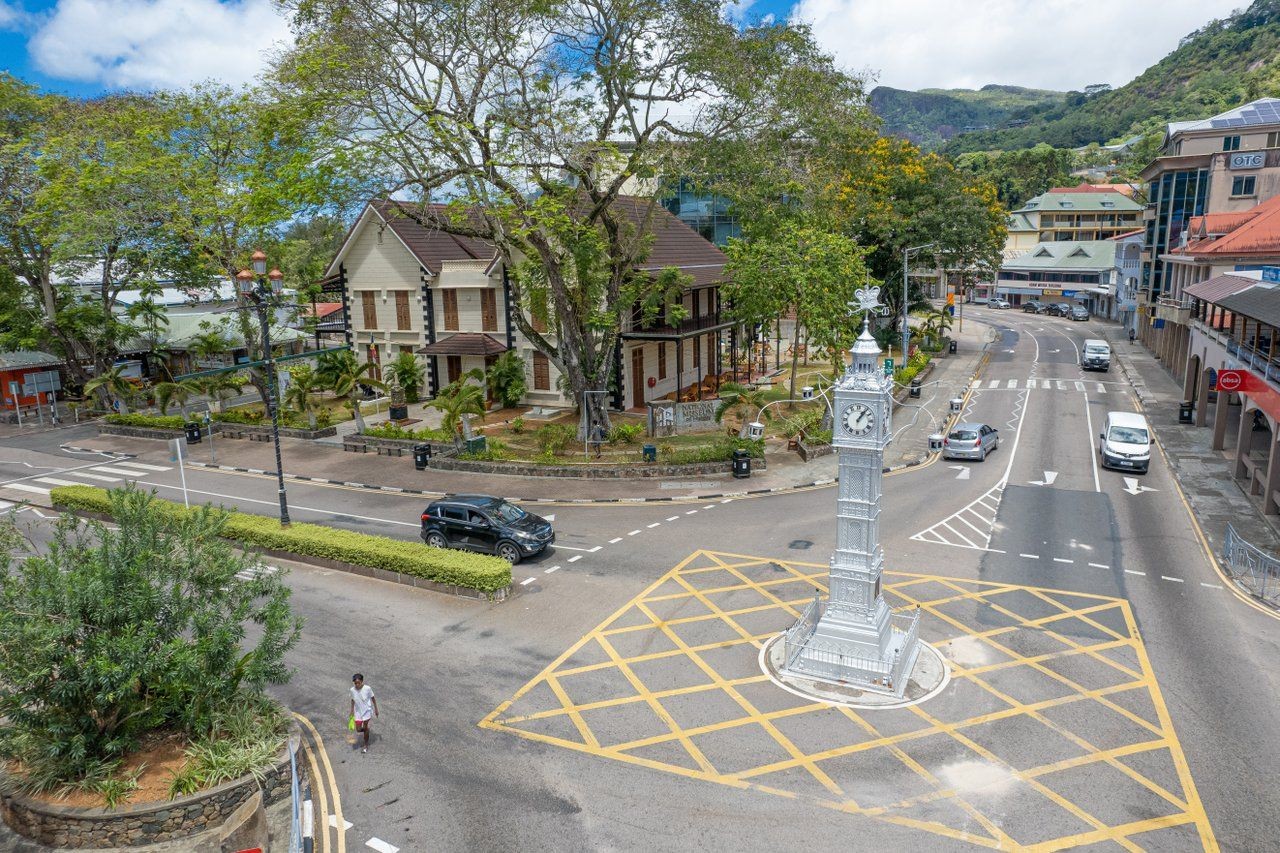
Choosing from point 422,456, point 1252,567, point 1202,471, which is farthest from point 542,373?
point 1252,567

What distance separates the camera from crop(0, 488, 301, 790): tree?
12.3 meters

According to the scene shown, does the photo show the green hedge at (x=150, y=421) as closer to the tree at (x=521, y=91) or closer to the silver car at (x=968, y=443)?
the tree at (x=521, y=91)

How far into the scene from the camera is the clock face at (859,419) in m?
15.8

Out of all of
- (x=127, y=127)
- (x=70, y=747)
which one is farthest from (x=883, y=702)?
(x=127, y=127)

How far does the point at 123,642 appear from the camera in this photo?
12.3m

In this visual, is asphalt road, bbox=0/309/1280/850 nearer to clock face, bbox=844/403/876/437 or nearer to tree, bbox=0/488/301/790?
tree, bbox=0/488/301/790

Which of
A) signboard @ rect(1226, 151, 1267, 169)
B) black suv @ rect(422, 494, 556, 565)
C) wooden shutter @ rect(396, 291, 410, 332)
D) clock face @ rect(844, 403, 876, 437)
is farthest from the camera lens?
signboard @ rect(1226, 151, 1267, 169)

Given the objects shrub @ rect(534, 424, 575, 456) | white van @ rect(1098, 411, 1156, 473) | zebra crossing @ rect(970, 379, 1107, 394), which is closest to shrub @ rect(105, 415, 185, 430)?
shrub @ rect(534, 424, 575, 456)

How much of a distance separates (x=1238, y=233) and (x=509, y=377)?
121 feet

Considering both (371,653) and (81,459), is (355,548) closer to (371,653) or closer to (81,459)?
(371,653)

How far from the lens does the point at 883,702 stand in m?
15.5

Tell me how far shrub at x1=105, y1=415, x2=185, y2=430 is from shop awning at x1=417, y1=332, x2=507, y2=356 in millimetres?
12375

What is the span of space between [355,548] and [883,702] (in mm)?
14347

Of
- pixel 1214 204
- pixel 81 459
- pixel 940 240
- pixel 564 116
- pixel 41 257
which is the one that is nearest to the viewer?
pixel 564 116
